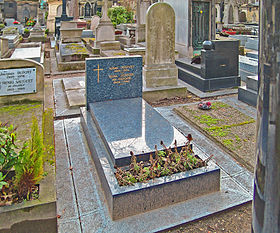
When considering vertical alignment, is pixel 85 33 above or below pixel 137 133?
→ above

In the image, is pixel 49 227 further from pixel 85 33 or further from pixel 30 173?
pixel 85 33

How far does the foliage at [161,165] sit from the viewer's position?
313 centimetres

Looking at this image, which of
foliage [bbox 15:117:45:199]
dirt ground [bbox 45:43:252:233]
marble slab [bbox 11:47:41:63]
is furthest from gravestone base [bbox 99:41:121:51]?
dirt ground [bbox 45:43:252:233]

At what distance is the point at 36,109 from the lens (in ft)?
18.0

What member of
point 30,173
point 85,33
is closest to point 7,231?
point 30,173

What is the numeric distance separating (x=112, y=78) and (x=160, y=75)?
264 cm

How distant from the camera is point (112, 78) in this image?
5293 millimetres

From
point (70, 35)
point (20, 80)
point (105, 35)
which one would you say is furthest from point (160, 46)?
point (70, 35)

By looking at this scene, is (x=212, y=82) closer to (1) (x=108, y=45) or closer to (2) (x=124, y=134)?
(2) (x=124, y=134)

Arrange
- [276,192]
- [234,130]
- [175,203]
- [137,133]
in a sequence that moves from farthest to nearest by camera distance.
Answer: [234,130]
[137,133]
[175,203]
[276,192]

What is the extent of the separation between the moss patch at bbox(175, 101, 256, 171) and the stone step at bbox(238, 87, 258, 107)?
58 cm

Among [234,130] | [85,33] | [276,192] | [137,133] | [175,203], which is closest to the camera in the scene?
[276,192]

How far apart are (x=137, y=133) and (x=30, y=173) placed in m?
1.67

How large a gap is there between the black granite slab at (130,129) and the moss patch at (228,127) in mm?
1059
